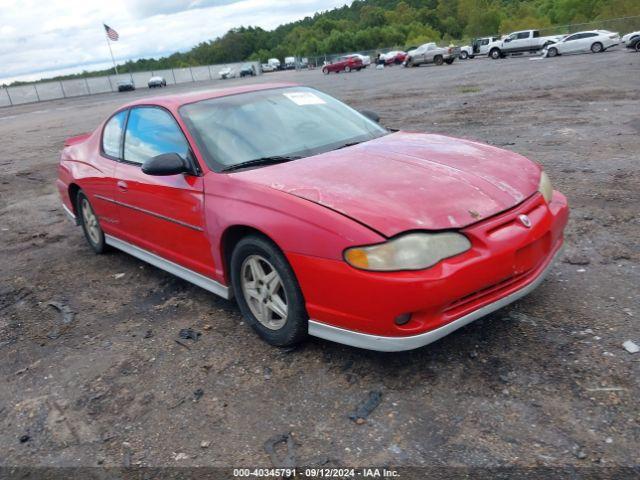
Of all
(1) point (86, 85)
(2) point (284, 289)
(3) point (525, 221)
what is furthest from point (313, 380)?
(1) point (86, 85)

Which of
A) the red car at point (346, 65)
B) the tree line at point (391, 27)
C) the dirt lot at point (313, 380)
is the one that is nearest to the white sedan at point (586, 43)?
the red car at point (346, 65)

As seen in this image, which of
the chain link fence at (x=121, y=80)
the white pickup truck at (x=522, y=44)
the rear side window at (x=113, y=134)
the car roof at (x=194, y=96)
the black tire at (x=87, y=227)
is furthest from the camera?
the chain link fence at (x=121, y=80)

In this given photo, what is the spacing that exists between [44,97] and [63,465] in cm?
6402

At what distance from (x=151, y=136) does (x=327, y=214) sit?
6.83 feet

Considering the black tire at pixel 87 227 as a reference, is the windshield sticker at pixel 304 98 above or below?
above

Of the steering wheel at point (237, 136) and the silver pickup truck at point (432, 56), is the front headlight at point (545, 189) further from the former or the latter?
the silver pickup truck at point (432, 56)

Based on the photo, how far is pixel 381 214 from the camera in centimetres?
268

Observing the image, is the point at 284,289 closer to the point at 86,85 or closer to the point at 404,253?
the point at 404,253

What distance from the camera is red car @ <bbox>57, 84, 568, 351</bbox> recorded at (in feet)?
8.63

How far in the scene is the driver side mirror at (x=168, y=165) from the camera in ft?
11.5

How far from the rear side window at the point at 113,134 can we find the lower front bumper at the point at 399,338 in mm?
2735

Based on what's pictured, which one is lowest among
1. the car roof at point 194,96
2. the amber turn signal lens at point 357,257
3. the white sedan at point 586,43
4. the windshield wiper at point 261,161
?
the white sedan at point 586,43

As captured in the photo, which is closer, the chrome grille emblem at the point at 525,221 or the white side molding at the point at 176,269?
the chrome grille emblem at the point at 525,221

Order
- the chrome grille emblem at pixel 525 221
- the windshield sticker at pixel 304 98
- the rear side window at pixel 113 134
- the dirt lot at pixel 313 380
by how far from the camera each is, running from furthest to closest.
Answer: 1. the rear side window at pixel 113 134
2. the windshield sticker at pixel 304 98
3. the chrome grille emblem at pixel 525 221
4. the dirt lot at pixel 313 380
